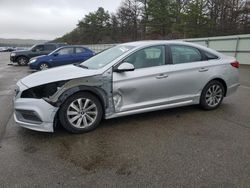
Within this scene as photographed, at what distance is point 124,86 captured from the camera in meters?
4.28

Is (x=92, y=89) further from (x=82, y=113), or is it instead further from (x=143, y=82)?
(x=143, y=82)

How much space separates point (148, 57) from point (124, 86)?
0.84 meters

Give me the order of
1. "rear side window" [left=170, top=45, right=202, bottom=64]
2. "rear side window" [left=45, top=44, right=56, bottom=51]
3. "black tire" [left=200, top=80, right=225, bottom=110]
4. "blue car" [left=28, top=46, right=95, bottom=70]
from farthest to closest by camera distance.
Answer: "rear side window" [left=45, top=44, right=56, bottom=51] → "blue car" [left=28, top=46, right=95, bottom=70] → "black tire" [left=200, top=80, right=225, bottom=110] → "rear side window" [left=170, top=45, right=202, bottom=64]

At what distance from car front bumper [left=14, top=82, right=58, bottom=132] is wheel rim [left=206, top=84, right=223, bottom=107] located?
3.26 metres

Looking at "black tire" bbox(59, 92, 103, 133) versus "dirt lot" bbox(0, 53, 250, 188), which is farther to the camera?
"black tire" bbox(59, 92, 103, 133)

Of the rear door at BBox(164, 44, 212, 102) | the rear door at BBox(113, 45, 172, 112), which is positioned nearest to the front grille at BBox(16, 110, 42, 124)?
the rear door at BBox(113, 45, 172, 112)

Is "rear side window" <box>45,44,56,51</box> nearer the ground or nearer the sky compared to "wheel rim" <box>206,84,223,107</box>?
nearer the sky

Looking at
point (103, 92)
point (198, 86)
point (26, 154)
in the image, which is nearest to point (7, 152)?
point (26, 154)

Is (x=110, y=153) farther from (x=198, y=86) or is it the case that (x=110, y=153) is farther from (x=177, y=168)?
(x=198, y=86)

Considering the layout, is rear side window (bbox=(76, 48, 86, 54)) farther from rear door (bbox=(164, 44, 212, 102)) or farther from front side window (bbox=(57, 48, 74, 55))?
rear door (bbox=(164, 44, 212, 102))

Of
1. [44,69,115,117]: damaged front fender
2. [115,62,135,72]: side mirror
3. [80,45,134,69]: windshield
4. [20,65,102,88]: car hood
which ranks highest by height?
[80,45,134,69]: windshield

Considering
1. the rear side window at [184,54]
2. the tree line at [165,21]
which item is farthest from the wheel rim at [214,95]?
the tree line at [165,21]

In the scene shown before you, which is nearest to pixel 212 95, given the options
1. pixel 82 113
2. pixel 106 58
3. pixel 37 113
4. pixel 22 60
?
pixel 106 58

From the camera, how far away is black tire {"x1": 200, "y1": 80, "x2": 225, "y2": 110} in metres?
5.23
